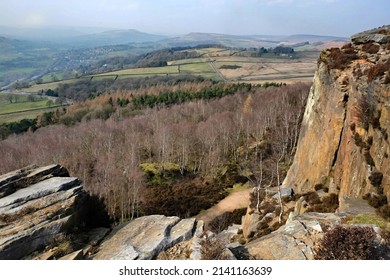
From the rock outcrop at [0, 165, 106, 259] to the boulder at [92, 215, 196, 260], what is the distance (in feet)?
5.81

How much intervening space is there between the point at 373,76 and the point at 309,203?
26.5ft

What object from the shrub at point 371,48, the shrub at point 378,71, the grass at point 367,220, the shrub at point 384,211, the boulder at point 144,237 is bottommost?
the boulder at point 144,237

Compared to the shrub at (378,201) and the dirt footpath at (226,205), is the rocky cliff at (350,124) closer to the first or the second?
the shrub at (378,201)

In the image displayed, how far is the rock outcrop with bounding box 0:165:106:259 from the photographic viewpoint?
11391 mm

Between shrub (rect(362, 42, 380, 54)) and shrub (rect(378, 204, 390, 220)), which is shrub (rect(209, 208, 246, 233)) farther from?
shrub (rect(362, 42, 380, 54))

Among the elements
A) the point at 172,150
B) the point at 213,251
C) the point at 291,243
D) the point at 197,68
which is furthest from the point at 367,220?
the point at 197,68

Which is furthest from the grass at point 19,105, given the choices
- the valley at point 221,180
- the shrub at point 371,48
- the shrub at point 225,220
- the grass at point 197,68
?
the shrub at point 371,48

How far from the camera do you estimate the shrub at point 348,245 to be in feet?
26.7

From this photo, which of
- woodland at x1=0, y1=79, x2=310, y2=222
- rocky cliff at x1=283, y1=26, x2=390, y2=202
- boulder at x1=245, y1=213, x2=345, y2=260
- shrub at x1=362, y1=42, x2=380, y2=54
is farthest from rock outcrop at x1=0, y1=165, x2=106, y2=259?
shrub at x1=362, y1=42, x2=380, y2=54

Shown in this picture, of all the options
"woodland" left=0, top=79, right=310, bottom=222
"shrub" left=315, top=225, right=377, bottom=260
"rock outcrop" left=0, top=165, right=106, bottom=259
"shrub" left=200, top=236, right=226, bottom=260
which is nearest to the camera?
"shrub" left=315, top=225, right=377, bottom=260

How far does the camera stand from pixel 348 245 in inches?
324

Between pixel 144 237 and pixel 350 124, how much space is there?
1403cm

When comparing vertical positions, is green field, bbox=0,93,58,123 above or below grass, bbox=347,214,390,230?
below

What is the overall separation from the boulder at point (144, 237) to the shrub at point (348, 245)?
17.0 ft
